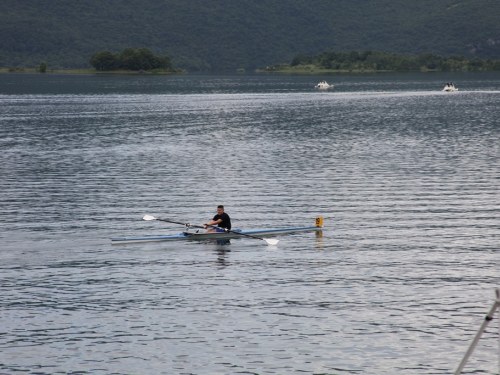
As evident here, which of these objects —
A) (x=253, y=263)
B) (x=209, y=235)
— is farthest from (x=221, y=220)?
(x=253, y=263)

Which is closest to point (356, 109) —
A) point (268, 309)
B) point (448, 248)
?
point (448, 248)

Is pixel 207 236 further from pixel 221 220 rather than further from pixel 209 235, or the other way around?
pixel 221 220

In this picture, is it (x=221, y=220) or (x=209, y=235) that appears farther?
(x=209, y=235)

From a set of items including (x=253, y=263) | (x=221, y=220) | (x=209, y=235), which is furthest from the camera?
(x=209, y=235)

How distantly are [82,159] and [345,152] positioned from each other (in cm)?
2827

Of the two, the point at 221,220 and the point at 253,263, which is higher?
the point at 221,220

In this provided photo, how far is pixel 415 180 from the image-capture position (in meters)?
63.1

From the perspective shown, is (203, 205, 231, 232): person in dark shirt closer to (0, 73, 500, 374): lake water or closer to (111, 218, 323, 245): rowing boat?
(111, 218, 323, 245): rowing boat

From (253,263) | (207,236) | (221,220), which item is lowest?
(253,263)

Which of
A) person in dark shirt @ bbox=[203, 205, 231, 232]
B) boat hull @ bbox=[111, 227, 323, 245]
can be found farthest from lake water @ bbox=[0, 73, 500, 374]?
person in dark shirt @ bbox=[203, 205, 231, 232]

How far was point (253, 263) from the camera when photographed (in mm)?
37938

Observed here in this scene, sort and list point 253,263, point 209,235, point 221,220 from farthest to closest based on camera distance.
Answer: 1. point 209,235
2. point 221,220
3. point 253,263

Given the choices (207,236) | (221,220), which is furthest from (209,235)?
(221,220)

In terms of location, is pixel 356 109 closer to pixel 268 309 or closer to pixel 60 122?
pixel 60 122
